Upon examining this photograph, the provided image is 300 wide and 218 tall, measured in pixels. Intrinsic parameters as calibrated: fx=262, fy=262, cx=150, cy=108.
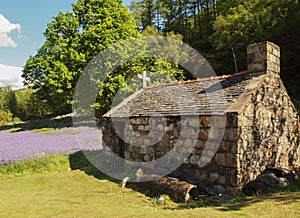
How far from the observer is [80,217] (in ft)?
17.0

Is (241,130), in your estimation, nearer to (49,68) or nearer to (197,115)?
(197,115)

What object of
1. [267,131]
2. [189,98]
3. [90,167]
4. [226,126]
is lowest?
[90,167]

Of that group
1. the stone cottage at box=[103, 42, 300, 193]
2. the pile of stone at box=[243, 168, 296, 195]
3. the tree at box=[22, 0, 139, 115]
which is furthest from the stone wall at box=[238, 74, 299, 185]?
the tree at box=[22, 0, 139, 115]

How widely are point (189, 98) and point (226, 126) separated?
7.40 feet

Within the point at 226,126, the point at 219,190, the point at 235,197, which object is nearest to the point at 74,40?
the point at 226,126

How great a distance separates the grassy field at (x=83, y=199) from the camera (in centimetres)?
514

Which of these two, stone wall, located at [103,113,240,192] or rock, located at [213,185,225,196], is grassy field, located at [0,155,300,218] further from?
stone wall, located at [103,113,240,192]

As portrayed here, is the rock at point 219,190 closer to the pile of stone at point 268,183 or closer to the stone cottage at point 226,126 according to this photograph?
the stone cottage at point 226,126

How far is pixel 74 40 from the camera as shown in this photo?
23.2 metres

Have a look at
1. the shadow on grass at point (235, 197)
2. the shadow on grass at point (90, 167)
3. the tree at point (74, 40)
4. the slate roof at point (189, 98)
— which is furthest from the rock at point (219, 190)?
the tree at point (74, 40)

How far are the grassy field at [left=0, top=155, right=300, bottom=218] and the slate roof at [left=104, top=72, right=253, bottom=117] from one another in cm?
262

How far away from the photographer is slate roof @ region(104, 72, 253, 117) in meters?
7.90

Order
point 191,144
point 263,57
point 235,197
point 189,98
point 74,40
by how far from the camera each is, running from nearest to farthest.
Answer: point 235,197 → point 191,144 → point 263,57 → point 189,98 → point 74,40

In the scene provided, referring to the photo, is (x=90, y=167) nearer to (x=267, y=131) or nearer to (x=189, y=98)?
(x=189, y=98)
